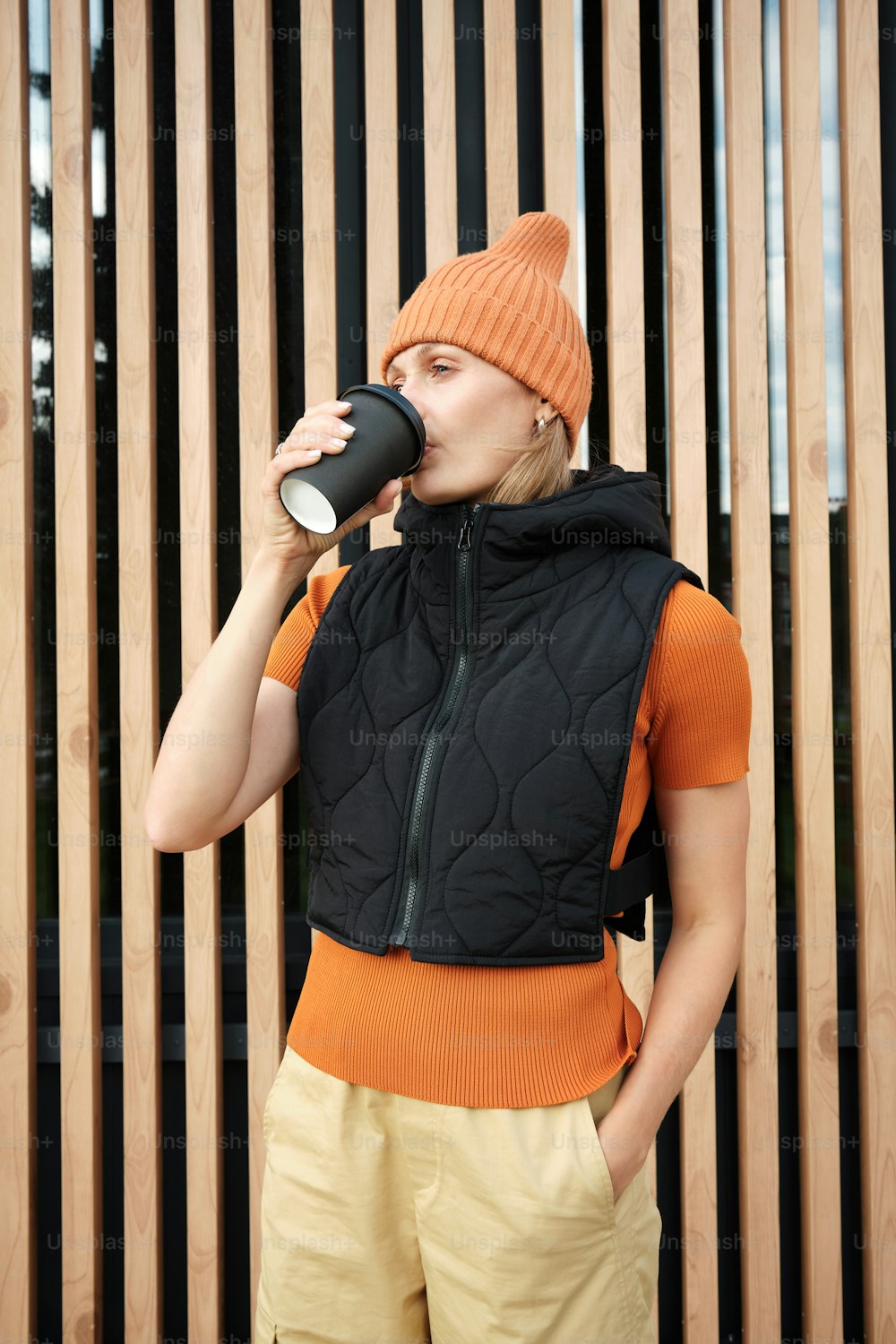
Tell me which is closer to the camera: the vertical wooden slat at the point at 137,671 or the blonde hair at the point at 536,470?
the blonde hair at the point at 536,470

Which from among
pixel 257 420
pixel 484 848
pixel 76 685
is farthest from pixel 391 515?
pixel 484 848

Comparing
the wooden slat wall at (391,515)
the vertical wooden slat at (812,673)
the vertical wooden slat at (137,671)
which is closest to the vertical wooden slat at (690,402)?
the wooden slat wall at (391,515)

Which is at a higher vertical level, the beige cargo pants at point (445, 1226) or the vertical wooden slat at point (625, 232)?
the vertical wooden slat at point (625, 232)

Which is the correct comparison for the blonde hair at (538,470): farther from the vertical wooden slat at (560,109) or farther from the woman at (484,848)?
the vertical wooden slat at (560,109)

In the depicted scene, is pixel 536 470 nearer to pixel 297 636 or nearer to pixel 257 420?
pixel 297 636

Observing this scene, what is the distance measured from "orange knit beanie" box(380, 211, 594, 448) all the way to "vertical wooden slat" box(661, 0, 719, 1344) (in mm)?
A: 671

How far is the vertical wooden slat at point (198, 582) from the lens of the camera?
158cm

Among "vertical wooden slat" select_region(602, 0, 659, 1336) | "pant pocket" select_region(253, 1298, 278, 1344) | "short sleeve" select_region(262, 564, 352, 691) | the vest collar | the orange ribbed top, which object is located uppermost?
"vertical wooden slat" select_region(602, 0, 659, 1336)

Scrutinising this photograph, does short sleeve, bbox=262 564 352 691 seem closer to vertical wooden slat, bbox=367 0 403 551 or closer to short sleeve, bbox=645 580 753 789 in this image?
short sleeve, bbox=645 580 753 789

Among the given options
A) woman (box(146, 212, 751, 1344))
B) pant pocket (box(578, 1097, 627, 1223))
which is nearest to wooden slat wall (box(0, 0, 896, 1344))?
woman (box(146, 212, 751, 1344))

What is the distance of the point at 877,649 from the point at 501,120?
111 cm

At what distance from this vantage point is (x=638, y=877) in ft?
2.81

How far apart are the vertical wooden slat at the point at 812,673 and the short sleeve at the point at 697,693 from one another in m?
0.85

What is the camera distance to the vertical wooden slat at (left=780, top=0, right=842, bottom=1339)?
5.18 feet
